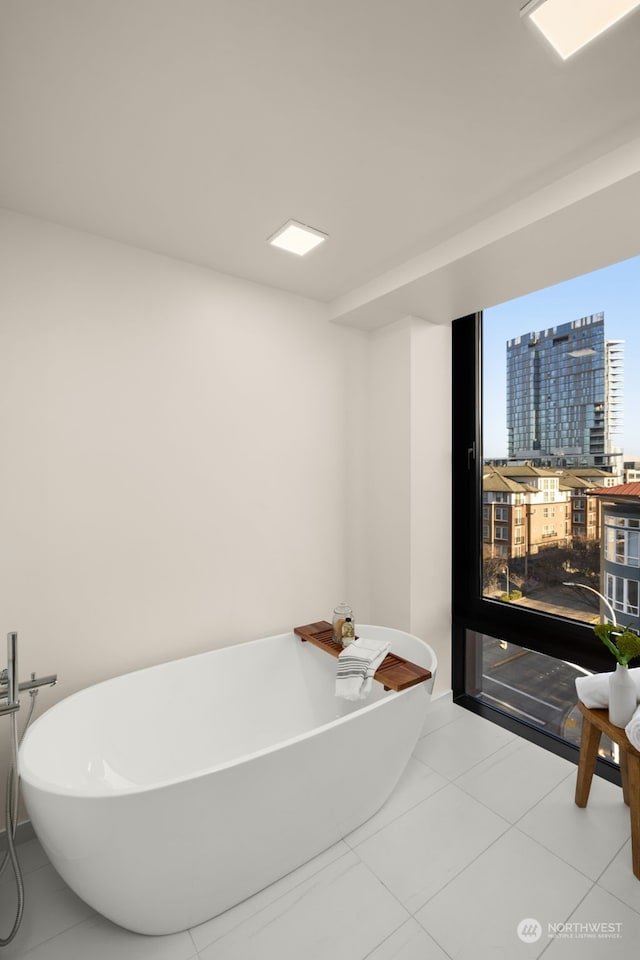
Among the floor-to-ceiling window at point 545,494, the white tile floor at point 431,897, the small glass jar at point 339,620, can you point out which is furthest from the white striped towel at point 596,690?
the small glass jar at point 339,620

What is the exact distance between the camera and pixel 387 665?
211 centimetres

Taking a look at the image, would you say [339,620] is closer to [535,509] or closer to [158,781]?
[158,781]

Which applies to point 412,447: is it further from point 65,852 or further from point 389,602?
point 65,852

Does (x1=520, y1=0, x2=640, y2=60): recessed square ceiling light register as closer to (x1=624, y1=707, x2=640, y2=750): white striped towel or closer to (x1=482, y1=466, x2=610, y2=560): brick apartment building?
(x1=482, y1=466, x2=610, y2=560): brick apartment building

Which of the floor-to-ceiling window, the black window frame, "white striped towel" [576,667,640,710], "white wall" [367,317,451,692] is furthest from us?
"white wall" [367,317,451,692]

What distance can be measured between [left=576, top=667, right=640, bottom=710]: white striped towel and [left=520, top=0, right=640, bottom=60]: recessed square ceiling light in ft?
6.93

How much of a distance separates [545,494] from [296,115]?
215cm

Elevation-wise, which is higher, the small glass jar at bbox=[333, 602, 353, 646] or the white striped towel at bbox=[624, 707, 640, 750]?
the small glass jar at bbox=[333, 602, 353, 646]

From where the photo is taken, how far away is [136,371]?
220 centimetres

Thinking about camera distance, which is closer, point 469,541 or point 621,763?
point 621,763

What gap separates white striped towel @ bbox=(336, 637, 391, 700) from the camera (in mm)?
1998

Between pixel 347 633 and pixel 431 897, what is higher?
pixel 347 633

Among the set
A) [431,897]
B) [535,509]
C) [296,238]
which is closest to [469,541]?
[535,509]

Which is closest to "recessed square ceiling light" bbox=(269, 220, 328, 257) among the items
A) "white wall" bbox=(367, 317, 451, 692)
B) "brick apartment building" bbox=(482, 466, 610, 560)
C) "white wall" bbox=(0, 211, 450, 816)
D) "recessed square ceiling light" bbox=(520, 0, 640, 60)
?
"white wall" bbox=(0, 211, 450, 816)
